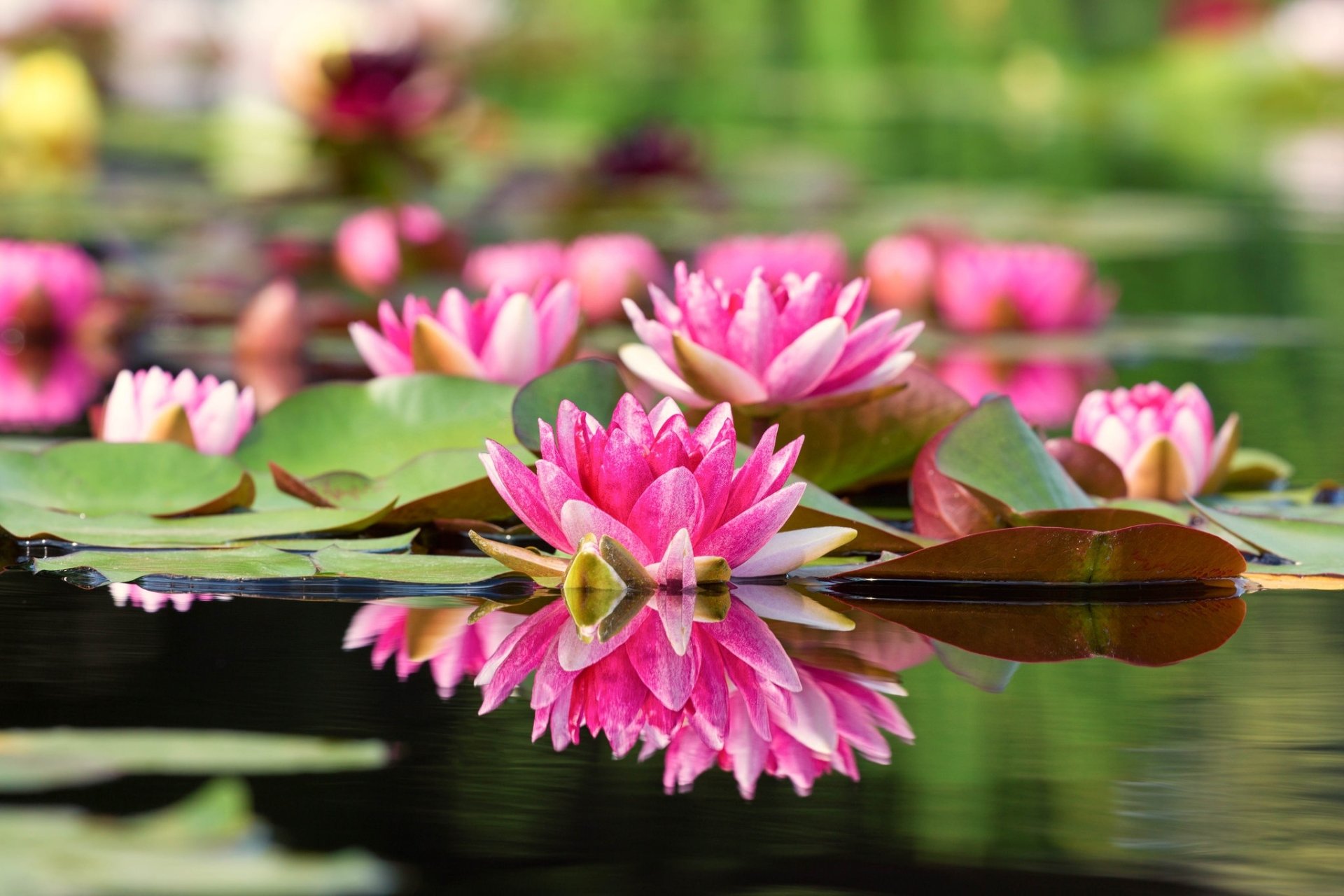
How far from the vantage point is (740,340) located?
4.58 feet

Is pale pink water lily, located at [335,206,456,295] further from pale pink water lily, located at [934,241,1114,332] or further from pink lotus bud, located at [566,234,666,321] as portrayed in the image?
pale pink water lily, located at [934,241,1114,332]

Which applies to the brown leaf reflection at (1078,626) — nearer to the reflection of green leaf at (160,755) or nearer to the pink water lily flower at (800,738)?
the pink water lily flower at (800,738)

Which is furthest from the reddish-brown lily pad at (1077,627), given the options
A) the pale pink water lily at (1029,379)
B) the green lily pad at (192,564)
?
the pale pink water lily at (1029,379)

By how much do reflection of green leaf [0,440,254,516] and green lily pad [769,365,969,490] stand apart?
416 millimetres

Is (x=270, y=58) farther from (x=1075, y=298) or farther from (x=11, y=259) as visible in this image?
(x=1075, y=298)

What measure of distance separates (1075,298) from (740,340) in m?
1.96

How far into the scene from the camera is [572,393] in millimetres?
1457

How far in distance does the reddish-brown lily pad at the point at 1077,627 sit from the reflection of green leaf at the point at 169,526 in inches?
16.4

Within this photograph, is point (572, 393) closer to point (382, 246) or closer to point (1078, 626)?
point (1078, 626)

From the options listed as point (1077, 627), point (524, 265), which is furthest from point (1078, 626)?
point (524, 265)

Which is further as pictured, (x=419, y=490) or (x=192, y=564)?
(x=419, y=490)

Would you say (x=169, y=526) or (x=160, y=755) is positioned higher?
(x=169, y=526)

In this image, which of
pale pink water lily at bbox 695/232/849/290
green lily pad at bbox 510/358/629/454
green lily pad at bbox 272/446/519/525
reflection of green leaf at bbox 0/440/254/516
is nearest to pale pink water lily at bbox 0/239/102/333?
pale pink water lily at bbox 695/232/849/290

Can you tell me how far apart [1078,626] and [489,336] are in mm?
666
